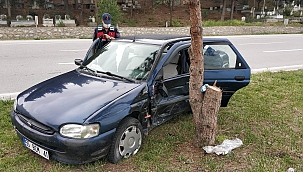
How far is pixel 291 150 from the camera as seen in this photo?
3766 millimetres

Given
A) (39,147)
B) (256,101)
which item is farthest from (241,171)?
(256,101)

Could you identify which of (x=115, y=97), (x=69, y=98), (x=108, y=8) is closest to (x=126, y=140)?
(x=115, y=97)

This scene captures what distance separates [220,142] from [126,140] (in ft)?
4.47

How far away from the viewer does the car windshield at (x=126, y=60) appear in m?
3.83

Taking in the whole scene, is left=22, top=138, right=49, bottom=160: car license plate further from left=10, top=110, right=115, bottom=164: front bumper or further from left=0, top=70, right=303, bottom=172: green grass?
left=0, top=70, right=303, bottom=172: green grass

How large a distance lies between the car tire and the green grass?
96 millimetres

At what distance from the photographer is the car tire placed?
3203mm

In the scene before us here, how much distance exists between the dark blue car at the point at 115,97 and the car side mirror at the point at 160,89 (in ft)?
0.04

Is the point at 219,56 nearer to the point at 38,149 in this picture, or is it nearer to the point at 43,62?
the point at 38,149

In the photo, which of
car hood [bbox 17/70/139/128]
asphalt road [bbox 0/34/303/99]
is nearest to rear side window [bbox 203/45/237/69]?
car hood [bbox 17/70/139/128]

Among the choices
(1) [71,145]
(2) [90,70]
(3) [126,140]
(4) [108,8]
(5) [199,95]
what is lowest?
(3) [126,140]

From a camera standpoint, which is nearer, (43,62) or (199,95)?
(199,95)

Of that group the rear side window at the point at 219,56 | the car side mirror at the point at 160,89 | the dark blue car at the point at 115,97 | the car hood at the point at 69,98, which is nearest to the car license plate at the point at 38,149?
the dark blue car at the point at 115,97

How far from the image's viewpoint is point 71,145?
2.88 meters
